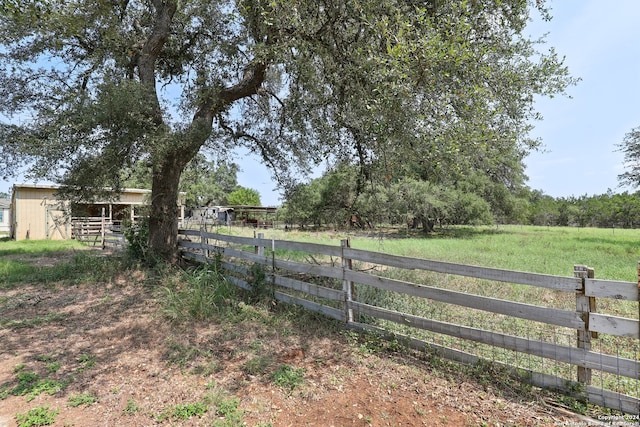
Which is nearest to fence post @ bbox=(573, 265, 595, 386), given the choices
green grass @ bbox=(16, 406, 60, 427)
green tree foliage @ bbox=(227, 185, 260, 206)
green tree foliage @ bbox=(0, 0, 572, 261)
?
green tree foliage @ bbox=(0, 0, 572, 261)

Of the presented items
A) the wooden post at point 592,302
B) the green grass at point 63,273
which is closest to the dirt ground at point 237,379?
the wooden post at point 592,302

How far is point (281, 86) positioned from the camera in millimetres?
8406

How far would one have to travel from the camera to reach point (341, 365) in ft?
11.6

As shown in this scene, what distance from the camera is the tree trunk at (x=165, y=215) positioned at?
793 cm

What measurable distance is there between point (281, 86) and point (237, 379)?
7025 millimetres

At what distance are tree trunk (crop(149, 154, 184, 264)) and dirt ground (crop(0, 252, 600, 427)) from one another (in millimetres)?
3295

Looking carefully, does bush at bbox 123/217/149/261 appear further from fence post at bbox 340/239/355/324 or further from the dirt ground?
fence post at bbox 340/239/355/324

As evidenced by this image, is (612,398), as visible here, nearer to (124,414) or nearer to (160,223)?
(124,414)

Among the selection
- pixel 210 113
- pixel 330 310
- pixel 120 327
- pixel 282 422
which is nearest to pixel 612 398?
pixel 282 422

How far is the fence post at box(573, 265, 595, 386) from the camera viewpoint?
2.75 meters

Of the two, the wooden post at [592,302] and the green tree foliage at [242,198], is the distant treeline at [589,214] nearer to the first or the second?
the green tree foliage at [242,198]

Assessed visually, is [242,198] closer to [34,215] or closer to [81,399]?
[34,215]

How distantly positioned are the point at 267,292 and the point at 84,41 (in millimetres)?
7338

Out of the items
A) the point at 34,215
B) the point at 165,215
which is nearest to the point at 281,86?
the point at 165,215
